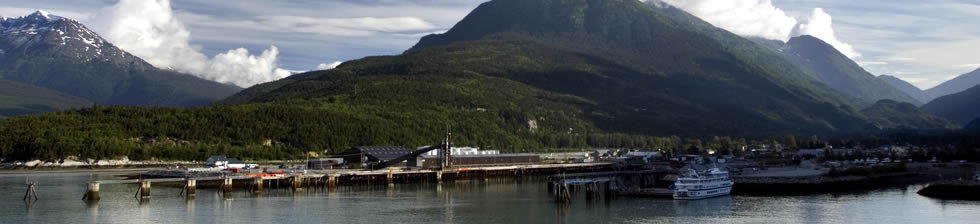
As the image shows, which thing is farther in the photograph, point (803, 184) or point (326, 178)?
point (803, 184)

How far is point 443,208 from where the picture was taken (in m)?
70.2

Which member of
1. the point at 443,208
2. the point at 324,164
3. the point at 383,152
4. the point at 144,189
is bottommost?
the point at 443,208

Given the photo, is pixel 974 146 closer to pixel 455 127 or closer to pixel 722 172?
pixel 722 172

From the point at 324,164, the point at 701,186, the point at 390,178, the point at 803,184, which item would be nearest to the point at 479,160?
the point at 324,164

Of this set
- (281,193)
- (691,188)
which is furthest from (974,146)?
(281,193)

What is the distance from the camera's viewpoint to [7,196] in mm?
75125

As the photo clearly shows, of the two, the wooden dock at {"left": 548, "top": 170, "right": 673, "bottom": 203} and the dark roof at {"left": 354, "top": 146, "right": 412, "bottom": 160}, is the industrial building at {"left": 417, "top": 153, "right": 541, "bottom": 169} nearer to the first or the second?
the dark roof at {"left": 354, "top": 146, "right": 412, "bottom": 160}

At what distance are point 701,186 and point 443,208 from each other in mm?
23401

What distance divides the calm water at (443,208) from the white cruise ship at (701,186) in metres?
1.26

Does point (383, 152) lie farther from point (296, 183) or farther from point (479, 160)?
point (296, 183)

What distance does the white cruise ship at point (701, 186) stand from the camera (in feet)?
258

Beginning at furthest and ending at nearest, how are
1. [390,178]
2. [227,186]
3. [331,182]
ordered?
1. [390,178]
2. [331,182]
3. [227,186]

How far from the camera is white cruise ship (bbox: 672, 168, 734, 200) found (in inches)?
3098

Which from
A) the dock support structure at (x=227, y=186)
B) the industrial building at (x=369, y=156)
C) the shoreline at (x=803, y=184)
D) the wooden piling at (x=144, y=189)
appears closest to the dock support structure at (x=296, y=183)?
the dock support structure at (x=227, y=186)
